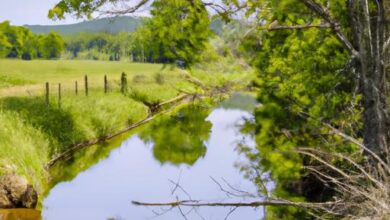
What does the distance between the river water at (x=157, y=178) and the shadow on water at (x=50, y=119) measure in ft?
4.33

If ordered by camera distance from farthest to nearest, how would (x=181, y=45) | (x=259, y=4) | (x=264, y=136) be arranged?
(x=181, y=45) < (x=264, y=136) < (x=259, y=4)

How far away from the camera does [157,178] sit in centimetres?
1833

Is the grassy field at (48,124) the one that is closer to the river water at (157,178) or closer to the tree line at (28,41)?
the river water at (157,178)

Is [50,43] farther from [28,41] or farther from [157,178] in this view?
[157,178]

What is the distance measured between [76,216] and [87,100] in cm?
1359

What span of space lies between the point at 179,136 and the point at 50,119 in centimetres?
688

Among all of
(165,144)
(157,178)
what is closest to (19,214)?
(157,178)

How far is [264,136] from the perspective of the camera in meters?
18.3

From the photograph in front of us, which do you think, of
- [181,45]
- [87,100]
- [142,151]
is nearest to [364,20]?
[142,151]

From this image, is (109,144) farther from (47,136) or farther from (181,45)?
(181,45)

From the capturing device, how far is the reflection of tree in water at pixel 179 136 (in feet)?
71.2

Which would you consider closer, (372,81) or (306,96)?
(372,81)

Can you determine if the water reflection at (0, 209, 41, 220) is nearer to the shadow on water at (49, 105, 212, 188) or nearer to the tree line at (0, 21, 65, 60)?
the shadow on water at (49, 105, 212, 188)

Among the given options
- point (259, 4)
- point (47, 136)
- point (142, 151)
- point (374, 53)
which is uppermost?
point (259, 4)
